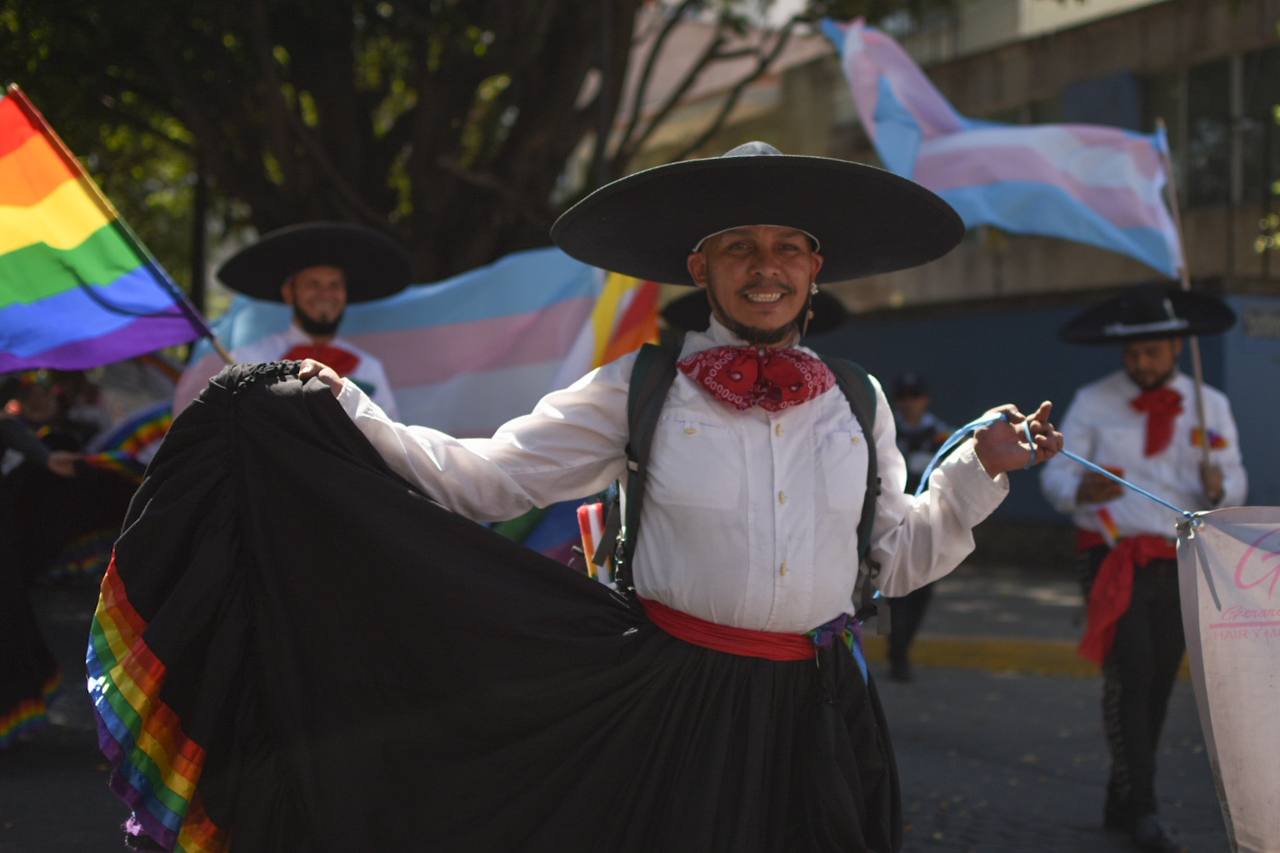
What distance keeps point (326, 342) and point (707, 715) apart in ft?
12.9

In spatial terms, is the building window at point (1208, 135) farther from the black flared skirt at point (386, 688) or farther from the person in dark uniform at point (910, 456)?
the black flared skirt at point (386, 688)

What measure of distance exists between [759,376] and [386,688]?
3.64 feet

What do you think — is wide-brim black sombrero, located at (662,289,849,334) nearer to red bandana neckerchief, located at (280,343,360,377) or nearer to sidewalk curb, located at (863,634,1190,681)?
red bandana neckerchief, located at (280,343,360,377)

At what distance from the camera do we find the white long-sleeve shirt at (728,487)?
11.5 feet

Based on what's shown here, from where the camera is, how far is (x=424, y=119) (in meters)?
12.7

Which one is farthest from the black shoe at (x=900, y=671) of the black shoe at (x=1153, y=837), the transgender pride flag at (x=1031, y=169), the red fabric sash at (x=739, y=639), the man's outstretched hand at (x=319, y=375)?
the man's outstretched hand at (x=319, y=375)

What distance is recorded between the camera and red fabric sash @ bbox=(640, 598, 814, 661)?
3.51m

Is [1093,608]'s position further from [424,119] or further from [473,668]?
[424,119]

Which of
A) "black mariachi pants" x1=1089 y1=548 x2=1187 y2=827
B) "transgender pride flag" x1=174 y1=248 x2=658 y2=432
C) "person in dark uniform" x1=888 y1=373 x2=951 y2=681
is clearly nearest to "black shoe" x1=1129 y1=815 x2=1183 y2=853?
"black mariachi pants" x1=1089 y1=548 x2=1187 y2=827

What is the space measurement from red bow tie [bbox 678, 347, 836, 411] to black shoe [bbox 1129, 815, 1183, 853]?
2950mm

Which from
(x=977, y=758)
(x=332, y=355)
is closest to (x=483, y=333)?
(x=332, y=355)

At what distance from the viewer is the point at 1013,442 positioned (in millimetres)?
3678

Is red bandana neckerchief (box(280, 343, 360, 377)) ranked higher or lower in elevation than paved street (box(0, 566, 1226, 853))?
higher

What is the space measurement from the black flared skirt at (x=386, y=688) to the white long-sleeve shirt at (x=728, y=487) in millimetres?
125
